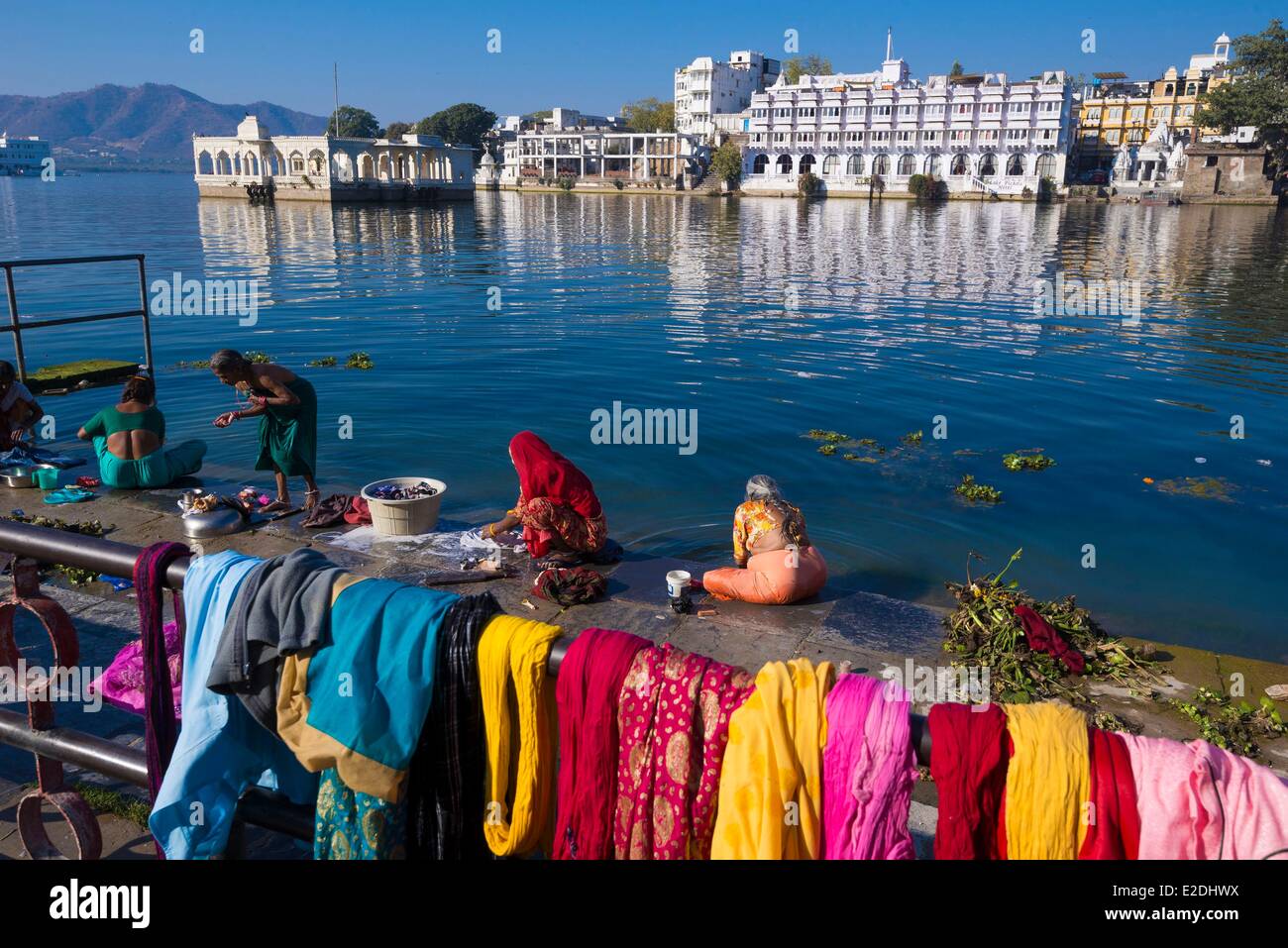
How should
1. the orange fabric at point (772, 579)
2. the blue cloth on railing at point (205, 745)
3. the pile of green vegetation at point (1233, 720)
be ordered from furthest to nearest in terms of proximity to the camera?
the orange fabric at point (772, 579)
the pile of green vegetation at point (1233, 720)
the blue cloth on railing at point (205, 745)

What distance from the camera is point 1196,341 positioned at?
22.2m

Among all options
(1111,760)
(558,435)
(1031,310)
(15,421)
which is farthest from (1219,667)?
(1031,310)

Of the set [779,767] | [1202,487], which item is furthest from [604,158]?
[779,767]

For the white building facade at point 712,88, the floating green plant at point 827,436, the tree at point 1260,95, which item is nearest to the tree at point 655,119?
the white building facade at point 712,88

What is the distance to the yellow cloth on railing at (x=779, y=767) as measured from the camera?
2502mm

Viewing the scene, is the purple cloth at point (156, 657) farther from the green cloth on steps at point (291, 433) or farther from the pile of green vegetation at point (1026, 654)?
the green cloth on steps at point (291, 433)

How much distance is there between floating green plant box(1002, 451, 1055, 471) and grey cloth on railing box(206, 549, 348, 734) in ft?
40.1

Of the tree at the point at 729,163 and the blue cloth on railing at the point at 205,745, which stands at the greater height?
the tree at the point at 729,163

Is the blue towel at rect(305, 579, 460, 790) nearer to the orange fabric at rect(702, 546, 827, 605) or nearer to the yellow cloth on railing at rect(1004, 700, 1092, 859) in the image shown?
the yellow cloth on railing at rect(1004, 700, 1092, 859)

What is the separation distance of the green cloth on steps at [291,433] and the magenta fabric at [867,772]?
803 centimetres

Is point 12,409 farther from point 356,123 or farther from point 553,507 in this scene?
point 356,123

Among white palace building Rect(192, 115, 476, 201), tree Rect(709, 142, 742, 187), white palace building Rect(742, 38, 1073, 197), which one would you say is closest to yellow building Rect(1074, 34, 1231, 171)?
white palace building Rect(742, 38, 1073, 197)
